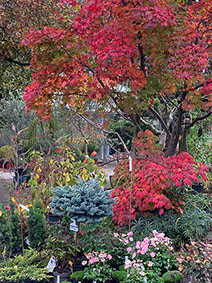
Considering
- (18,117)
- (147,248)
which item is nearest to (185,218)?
(147,248)

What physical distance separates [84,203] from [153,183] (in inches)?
47.1

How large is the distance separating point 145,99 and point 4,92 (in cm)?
621

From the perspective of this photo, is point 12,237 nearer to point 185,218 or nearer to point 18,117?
point 185,218

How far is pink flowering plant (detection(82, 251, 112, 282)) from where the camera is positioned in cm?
305

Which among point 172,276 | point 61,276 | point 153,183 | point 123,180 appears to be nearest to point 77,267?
point 61,276

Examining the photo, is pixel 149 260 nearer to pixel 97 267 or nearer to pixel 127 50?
pixel 97 267

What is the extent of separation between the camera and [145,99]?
4.35m

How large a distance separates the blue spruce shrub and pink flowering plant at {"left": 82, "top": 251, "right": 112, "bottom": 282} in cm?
33

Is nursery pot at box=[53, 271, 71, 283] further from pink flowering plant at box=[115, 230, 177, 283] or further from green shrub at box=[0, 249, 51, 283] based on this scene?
pink flowering plant at box=[115, 230, 177, 283]

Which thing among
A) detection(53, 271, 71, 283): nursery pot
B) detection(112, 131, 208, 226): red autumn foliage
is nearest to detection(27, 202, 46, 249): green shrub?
detection(53, 271, 71, 283): nursery pot

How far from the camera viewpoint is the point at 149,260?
3.38 meters

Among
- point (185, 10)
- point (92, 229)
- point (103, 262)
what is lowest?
point (103, 262)

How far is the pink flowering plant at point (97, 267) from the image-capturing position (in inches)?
120

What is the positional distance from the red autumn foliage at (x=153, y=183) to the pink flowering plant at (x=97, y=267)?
93 cm
